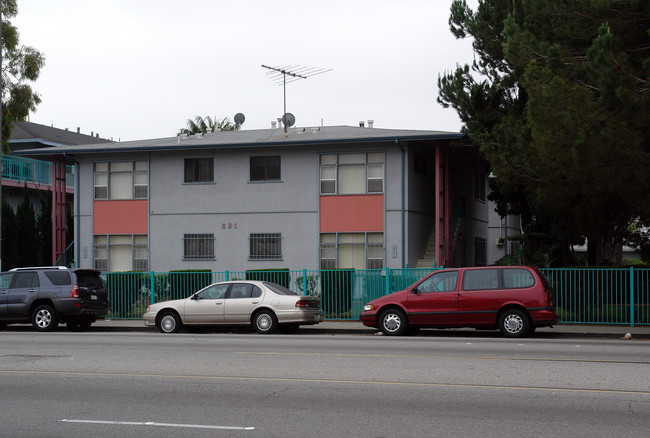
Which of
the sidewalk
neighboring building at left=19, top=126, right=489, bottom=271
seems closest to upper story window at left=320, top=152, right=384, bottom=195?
neighboring building at left=19, top=126, right=489, bottom=271

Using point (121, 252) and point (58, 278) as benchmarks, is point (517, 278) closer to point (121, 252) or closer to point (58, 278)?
point (58, 278)

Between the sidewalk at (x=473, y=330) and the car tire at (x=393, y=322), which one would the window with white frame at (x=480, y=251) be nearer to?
the sidewalk at (x=473, y=330)

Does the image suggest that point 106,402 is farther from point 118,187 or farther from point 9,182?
point 9,182

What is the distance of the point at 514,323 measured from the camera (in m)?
18.6

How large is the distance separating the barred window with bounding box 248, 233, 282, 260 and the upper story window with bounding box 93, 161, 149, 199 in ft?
16.6

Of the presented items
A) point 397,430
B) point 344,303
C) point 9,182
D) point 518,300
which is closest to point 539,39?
point 518,300

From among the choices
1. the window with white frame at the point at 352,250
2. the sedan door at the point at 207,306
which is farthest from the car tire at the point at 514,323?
the window with white frame at the point at 352,250

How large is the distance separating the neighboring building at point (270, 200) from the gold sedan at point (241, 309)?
9.06 m

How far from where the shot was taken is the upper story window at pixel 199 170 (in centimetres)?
3203

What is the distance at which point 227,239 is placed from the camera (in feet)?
104

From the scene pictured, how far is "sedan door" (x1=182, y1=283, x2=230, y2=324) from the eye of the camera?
21.1 meters

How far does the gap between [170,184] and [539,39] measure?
16.3 meters

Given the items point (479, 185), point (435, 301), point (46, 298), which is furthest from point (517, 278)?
point (479, 185)

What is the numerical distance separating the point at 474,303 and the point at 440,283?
100cm
